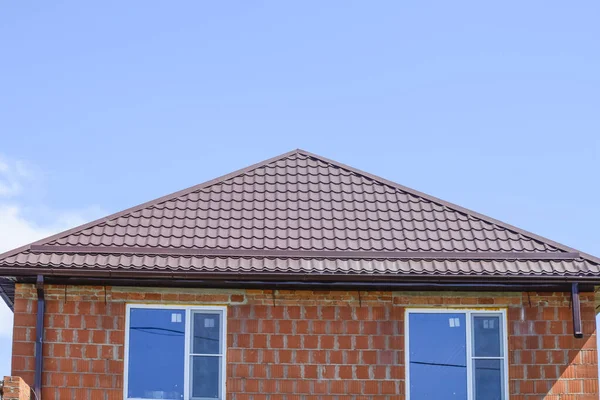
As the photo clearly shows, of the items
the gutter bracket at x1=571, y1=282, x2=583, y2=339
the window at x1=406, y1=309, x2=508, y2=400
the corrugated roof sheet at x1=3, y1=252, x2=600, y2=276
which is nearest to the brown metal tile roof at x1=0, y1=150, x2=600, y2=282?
the corrugated roof sheet at x1=3, y1=252, x2=600, y2=276

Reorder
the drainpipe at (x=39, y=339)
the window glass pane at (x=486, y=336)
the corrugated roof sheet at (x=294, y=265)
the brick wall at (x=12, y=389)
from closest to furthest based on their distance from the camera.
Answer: the brick wall at (x=12, y=389), the drainpipe at (x=39, y=339), the corrugated roof sheet at (x=294, y=265), the window glass pane at (x=486, y=336)

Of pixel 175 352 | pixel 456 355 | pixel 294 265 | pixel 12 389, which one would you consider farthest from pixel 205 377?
pixel 456 355

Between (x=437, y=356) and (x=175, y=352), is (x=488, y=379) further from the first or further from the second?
(x=175, y=352)

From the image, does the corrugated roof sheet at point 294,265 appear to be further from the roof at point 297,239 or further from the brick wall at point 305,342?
the brick wall at point 305,342

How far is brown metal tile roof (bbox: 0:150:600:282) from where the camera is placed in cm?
1577

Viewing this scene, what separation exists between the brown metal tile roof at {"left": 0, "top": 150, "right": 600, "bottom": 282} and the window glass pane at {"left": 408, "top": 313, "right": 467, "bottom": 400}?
0.83 meters

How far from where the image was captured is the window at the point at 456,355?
15.9m

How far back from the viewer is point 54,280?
15789mm

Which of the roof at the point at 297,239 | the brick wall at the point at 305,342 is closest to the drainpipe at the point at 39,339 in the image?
the brick wall at the point at 305,342

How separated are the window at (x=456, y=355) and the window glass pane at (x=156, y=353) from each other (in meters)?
3.08

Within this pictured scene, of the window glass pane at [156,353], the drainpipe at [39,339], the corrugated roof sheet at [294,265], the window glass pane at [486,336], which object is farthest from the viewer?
the window glass pane at [486,336]

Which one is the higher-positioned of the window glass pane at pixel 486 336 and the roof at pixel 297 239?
the roof at pixel 297 239

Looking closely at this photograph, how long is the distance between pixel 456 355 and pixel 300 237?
2.67m

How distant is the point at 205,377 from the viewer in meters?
15.8
